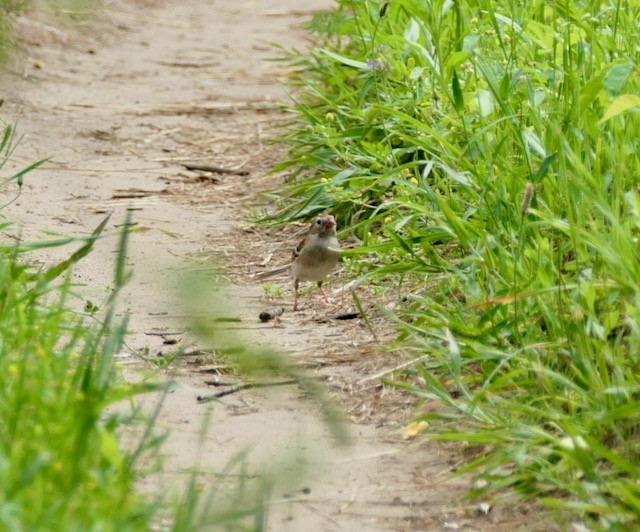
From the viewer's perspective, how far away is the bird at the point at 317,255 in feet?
18.4

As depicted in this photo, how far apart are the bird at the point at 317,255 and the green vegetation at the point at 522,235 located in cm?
15

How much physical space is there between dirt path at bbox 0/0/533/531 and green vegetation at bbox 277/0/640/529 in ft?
0.81

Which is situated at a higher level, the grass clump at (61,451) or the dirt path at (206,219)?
the grass clump at (61,451)

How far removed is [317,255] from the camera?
561 centimetres

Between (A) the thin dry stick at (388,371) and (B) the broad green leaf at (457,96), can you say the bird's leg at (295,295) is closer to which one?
(A) the thin dry stick at (388,371)

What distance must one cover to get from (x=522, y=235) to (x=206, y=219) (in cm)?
337

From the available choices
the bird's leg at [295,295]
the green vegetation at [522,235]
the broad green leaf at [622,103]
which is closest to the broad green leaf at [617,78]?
the green vegetation at [522,235]

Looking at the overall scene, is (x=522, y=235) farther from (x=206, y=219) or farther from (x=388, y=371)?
(x=206, y=219)

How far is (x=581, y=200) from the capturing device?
13.0ft

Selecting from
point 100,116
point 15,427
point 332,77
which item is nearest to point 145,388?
point 15,427

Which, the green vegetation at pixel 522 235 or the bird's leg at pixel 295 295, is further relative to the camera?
the bird's leg at pixel 295 295

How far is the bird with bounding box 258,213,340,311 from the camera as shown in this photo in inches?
221

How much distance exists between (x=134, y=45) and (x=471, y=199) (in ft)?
23.4

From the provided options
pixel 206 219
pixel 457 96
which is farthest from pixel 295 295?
pixel 457 96
